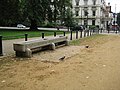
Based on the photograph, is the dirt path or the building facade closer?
the dirt path

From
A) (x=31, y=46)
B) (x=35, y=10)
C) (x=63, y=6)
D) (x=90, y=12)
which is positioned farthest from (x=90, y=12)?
(x=31, y=46)

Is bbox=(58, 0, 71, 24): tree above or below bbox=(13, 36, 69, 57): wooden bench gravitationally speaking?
above

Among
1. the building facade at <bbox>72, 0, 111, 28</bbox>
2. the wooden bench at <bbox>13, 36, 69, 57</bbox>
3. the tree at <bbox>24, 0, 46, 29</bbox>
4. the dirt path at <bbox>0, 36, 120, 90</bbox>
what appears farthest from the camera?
the building facade at <bbox>72, 0, 111, 28</bbox>

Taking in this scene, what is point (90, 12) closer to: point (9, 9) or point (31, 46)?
point (9, 9)

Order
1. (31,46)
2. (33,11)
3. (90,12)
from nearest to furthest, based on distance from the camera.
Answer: (31,46) → (33,11) → (90,12)

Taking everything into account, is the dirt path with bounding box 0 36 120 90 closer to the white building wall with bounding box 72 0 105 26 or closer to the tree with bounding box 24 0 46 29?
the tree with bounding box 24 0 46 29

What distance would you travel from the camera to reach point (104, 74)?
8.05 m

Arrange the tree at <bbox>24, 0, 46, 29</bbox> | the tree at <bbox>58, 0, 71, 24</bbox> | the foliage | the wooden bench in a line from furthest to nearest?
the tree at <bbox>58, 0, 71, 24</bbox> < the tree at <bbox>24, 0, 46, 29</bbox> < the foliage < the wooden bench

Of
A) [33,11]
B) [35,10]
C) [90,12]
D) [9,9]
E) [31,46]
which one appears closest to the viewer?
[31,46]

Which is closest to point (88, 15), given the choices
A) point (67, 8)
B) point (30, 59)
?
point (67, 8)

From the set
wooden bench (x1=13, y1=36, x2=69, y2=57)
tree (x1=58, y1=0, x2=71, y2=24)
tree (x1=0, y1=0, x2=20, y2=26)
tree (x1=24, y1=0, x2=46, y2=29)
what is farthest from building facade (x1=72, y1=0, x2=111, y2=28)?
wooden bench (x1=13, y1=36, x2=69, y2=57)

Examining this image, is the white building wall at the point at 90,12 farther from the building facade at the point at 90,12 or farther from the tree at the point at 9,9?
the tree at the point at 9,9

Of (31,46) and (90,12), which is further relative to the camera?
(90,12)

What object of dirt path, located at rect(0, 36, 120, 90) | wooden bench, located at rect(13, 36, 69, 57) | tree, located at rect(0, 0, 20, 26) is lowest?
dirt path, located at rect(0, 36, 120, 90)
